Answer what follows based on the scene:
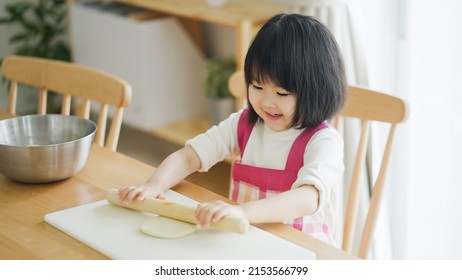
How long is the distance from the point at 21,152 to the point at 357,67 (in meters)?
1.24

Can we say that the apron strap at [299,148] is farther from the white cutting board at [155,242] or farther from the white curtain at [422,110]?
the white curtain at [422,110]

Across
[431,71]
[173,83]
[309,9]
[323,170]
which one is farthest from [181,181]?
[173,83]

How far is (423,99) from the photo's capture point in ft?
7.09

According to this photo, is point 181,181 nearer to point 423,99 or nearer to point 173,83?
point 423,99

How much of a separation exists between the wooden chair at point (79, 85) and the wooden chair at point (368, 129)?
50 centimetres

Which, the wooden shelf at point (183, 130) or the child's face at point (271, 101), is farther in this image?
the wooden shelf at point (183, 130)

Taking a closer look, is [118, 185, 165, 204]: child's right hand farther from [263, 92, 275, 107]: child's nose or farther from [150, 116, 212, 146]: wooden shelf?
[150, 116, 212, 146]: wooden shelf

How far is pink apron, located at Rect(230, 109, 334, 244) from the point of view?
55.9 inches

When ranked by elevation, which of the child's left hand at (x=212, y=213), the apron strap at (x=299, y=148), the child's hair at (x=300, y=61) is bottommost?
the child's left hand at (x=212, y=213)

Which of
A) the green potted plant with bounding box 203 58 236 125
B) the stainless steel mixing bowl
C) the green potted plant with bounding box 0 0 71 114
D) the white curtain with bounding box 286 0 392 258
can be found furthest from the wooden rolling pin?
the green potted plant with bounding box 0 0 71 114

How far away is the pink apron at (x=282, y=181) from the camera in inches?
55.9

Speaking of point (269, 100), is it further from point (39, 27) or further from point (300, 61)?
point (39, 27)

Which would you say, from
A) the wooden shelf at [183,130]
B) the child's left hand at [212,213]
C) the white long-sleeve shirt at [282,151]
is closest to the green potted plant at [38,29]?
the wooden shelf at [183,130]
